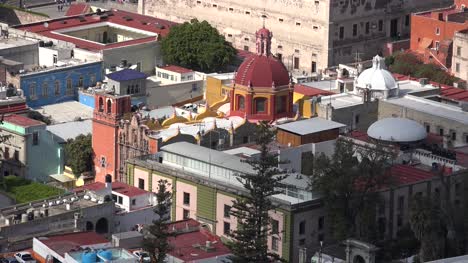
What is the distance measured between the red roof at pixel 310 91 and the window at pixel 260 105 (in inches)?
234

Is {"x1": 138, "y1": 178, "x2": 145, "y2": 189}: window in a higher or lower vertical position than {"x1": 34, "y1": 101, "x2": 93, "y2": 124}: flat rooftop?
higher

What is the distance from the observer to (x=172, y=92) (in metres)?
127

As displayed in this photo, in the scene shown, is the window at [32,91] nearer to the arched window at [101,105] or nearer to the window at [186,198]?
the arched window at [101,105]

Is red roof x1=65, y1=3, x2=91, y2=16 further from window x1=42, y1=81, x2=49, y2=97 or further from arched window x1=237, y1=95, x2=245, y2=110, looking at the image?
arched window x1=237, y1=95, x2=245, y2=110

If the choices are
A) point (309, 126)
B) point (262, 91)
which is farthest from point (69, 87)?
point (309, 126)

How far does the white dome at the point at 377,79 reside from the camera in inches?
4555

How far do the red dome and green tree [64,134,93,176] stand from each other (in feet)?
32.0

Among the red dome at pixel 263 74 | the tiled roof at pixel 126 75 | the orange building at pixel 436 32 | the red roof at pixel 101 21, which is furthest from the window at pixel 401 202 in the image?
the red roof at pixel 101 21

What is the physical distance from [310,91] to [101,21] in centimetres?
2939

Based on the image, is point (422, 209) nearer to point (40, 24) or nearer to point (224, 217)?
point (224, 217)

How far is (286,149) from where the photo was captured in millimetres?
104750

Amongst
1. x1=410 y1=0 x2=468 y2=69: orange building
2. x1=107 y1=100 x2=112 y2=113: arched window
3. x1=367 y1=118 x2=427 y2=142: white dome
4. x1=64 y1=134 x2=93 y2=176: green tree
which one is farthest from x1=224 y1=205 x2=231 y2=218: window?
x1=410 y1=0 x2=468 y2=69: orange building

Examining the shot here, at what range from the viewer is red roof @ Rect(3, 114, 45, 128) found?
113 meters

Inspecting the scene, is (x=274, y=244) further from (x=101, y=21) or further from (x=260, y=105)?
(x=101, y=21)
